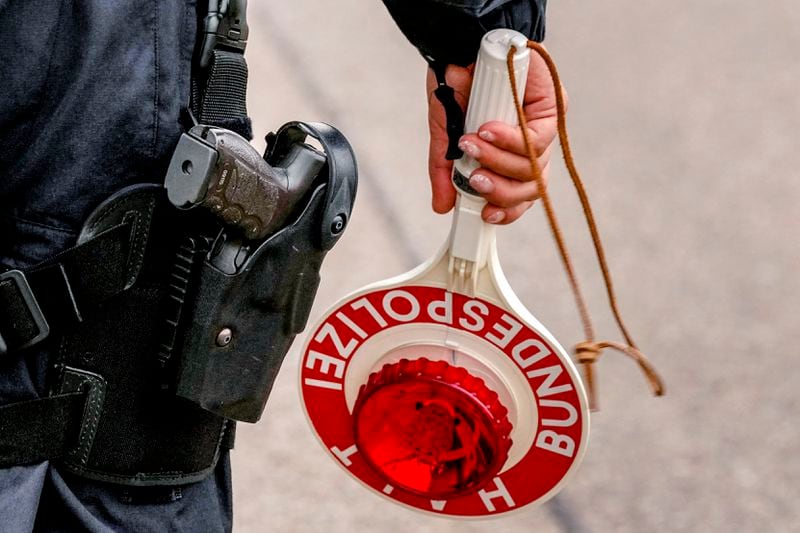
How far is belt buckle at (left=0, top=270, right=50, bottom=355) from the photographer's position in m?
1.24

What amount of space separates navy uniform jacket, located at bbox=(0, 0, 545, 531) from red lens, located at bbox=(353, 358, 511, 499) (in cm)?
35

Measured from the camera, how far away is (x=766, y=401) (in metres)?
3.10

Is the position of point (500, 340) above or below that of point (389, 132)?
above

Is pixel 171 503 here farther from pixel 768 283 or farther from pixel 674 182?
pixel 674 182

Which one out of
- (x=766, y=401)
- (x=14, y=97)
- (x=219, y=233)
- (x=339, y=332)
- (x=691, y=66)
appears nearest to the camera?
(x=14, y=97)

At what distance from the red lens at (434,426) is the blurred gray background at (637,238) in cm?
131

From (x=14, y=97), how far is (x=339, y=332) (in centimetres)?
47

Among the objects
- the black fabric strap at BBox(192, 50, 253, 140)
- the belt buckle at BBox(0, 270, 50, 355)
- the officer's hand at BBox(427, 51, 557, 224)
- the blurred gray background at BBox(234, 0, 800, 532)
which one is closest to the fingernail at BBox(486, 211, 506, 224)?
the officer's hand at BBox(427, 51, 557, 224)

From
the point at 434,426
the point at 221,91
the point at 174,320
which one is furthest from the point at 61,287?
the point at 434,426

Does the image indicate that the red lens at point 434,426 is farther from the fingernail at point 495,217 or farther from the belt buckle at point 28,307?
the belt buckle at point 28,307

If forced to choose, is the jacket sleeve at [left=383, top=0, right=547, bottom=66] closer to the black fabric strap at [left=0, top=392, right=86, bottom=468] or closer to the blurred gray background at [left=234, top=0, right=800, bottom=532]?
the black fabric strap at [left=0, top=392, right=86, bottom=468]

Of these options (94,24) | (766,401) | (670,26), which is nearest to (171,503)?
(94,24)

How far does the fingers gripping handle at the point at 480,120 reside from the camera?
1302 mm

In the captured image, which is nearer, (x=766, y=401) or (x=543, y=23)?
(x=543, y=23)
